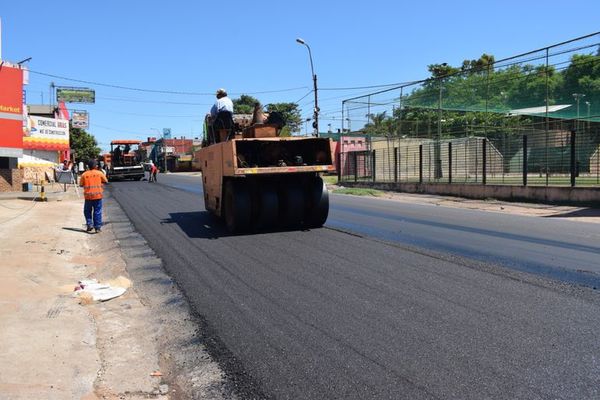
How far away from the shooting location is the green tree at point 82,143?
223ft

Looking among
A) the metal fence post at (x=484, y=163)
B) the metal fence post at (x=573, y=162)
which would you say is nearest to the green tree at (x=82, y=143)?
the metal fence post at (x=484, y=163)

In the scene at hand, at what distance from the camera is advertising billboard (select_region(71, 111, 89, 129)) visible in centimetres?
6331

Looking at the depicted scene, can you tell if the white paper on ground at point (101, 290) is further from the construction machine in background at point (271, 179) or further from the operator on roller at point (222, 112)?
the operator on roller at point (222, 112)

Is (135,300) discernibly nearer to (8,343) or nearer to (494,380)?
(8,343)

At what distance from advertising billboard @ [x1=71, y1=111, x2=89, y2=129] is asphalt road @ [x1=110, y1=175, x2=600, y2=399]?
5959 cm

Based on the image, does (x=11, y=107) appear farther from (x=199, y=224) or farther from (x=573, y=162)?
(x=573, y=162)

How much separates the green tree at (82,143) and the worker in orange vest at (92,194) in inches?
2293

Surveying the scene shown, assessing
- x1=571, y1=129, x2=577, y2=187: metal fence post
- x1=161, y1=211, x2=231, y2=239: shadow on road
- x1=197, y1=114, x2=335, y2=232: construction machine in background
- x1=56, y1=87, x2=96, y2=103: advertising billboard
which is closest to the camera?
x1=197, y1=114, x2=335, y2=232: construction machine in background

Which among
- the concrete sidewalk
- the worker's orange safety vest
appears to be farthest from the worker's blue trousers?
the concrete sidewalk

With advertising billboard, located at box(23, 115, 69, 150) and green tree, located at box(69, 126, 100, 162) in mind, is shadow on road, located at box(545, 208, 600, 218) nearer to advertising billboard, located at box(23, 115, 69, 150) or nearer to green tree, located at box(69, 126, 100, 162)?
advertising billboard, located at box(23, 115, 69, 150)

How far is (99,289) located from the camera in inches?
275

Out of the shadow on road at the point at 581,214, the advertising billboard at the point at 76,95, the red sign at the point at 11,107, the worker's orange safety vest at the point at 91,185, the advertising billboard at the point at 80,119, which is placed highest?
the advertising billboard at the point at 76,95

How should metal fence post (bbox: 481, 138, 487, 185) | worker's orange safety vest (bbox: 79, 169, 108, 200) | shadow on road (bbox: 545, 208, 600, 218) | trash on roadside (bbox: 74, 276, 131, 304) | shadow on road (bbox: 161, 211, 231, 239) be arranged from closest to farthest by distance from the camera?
1. trash on roadside (bbox: 74, 276, 131, 304)
2. shadow on road (bbox: 161, 211, 231, 239)
3. worker's orange safety vest (bbox: 79, 169, 108, 200)
4. shadow on road (bbox: 545, 208, 600, 218)
5. metal fence post (bbox: 481, 138, 487, 185)

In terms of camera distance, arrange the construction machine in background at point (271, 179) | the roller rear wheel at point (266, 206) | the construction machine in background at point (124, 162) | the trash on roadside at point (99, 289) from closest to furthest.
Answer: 1. the trash on roadside at point (99, 289)
2. the construction machine in background at point (271, 179)
3. the roller rear wheel at point (266, 206)
4. the construction machine in background at point (124, 162)
